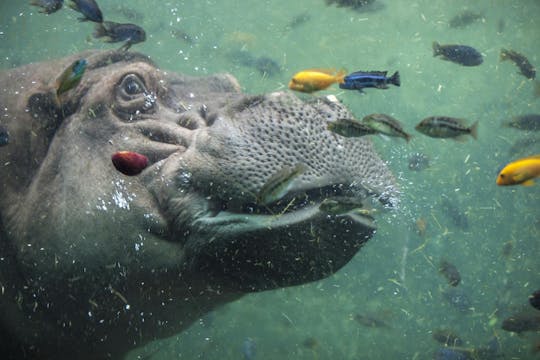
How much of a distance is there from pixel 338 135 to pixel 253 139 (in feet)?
1.98

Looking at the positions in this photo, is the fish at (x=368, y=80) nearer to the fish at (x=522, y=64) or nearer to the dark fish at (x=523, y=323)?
the dark fish at (x=523, y=323)

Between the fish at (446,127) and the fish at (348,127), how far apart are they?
65cm

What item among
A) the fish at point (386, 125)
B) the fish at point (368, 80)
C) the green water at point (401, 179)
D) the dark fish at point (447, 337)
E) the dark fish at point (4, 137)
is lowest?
the green water at point (401, 179)

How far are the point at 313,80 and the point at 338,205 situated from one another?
70.3 inches

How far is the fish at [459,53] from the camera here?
7.04 m

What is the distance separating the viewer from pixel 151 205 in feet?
10.3

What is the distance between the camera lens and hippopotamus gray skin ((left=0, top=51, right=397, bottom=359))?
2812 millimetres

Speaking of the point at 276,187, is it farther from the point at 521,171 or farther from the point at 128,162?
the point at 521,171

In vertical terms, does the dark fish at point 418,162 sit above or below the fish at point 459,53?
below

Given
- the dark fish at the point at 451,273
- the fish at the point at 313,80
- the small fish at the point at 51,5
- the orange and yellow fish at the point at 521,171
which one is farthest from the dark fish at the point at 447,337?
the small fish at the point at 51,5

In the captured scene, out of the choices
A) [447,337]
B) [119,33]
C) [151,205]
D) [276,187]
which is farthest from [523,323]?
[119,33]

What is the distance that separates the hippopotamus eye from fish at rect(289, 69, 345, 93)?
138cm

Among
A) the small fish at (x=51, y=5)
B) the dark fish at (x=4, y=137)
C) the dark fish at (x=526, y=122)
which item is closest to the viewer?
the dark fish at (x=4, y=137)

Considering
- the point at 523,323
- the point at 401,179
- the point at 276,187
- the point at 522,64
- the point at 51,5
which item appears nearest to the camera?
the point at 276,187
